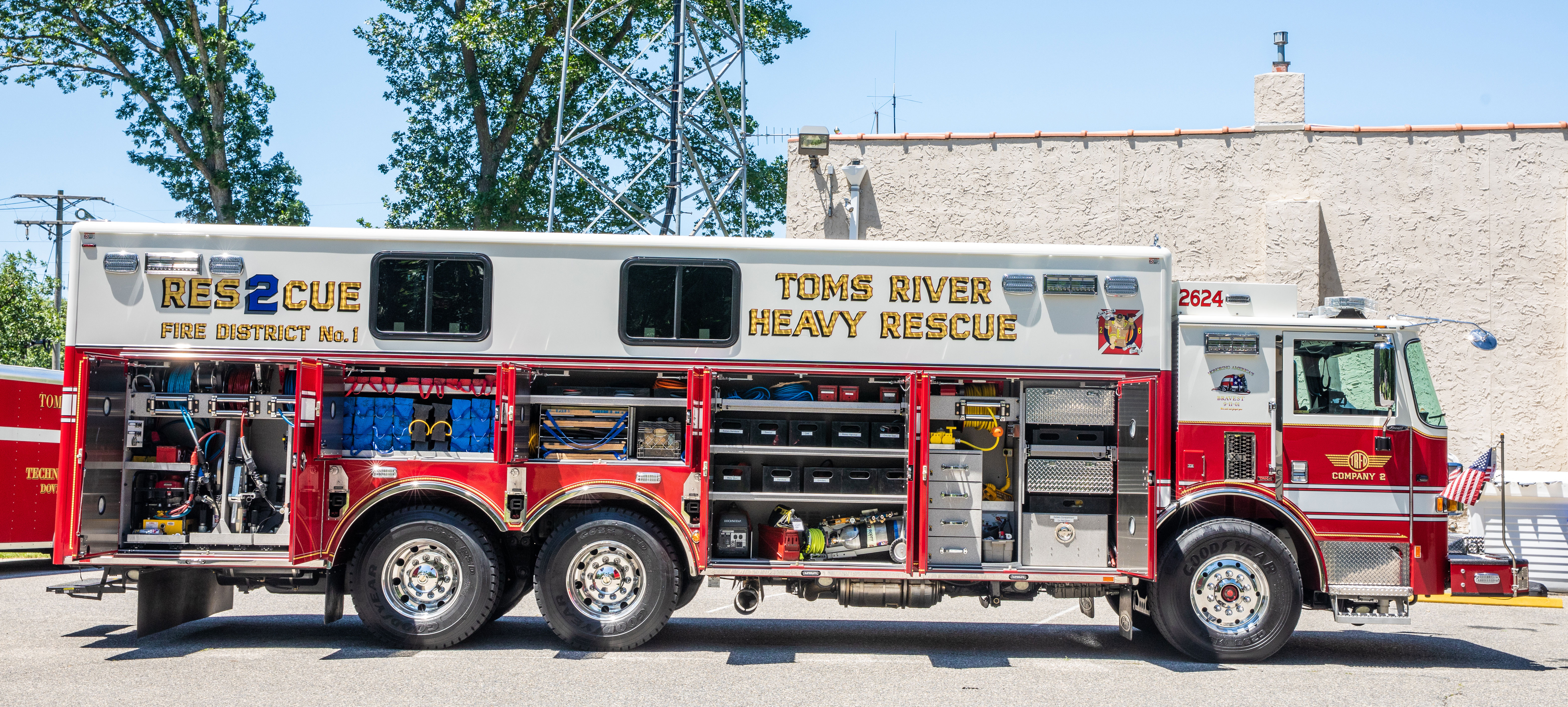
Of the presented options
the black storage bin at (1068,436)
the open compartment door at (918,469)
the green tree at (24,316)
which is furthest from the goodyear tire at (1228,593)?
the green tree at (24,316)

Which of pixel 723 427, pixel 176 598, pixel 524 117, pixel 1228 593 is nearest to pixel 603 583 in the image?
pixel 723 427

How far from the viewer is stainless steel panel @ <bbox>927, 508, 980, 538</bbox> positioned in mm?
9492

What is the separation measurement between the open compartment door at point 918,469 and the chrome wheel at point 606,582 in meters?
2.10

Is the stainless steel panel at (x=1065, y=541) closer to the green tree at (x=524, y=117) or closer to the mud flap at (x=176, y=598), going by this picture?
the mud flap at (x=176, y=598)

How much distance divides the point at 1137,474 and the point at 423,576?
5.61m

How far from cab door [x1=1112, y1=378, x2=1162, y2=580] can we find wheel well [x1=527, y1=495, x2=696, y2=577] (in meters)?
3.39

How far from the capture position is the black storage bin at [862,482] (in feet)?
31.4

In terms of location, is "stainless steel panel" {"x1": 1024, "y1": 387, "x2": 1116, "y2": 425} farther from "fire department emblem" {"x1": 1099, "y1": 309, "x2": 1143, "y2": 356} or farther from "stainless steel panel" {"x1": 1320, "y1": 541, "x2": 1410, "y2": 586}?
"stainless steel panel" {"x1": 1320, "y1": 541, "x2": 1410, "y2": 586}

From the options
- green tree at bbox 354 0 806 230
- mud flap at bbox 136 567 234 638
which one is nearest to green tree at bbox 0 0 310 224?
green tree at bbox 354 0 806 230

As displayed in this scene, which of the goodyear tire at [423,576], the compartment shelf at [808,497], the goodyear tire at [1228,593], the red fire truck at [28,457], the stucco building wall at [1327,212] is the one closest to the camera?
the goodyear tire at [1228,593]

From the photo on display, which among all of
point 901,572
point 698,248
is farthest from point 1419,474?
point 698,248

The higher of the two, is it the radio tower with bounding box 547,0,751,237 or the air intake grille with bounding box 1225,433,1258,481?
the radio tower with bounding box 547,0,751,237

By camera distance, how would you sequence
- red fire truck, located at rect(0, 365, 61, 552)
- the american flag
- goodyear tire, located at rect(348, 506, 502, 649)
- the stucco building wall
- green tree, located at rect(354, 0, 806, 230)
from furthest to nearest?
green tree, located at rect(354, 0, 806, 230) < the stucco building wall < red fire truck, located at rect(0, 365, 61, 552) < the american flag < goodyear tire, located at rect(348, 506, 502, 649)

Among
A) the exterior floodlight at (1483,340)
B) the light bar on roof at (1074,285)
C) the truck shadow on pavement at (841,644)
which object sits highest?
the light bar on roof at (1074,285)
